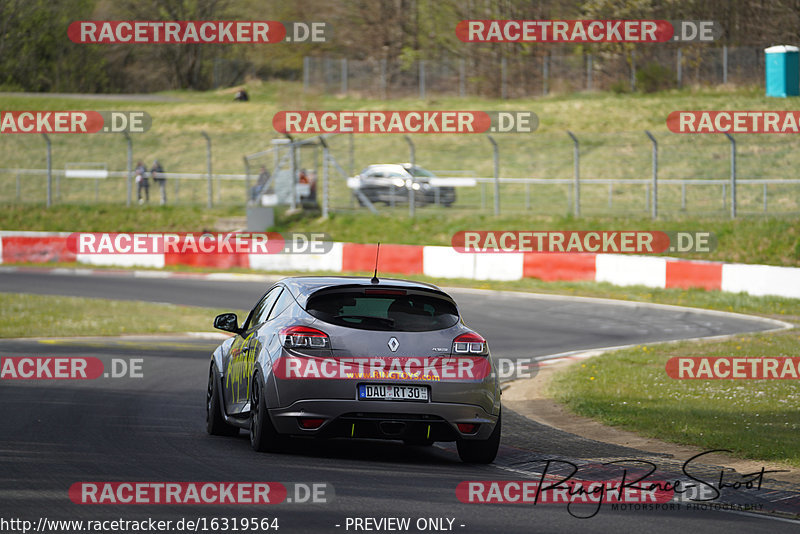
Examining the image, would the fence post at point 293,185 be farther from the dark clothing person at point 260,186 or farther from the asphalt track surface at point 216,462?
Result: the asphalt track surface at point 216,462

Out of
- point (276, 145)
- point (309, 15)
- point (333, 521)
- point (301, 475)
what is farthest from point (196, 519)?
point (309, 15)

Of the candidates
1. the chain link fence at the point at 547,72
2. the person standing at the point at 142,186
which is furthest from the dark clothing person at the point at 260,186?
the chain link fence at the point at 547,72

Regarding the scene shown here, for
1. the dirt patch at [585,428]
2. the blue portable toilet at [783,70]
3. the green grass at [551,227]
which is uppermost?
the blue portable toilet at [783,70]

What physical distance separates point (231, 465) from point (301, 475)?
24.8 inches

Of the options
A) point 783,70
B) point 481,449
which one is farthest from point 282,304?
point 783,70

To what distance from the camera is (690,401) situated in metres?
13.0

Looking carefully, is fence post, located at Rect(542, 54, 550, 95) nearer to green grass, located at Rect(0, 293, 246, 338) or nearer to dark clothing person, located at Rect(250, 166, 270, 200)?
dark clothing person, located at Rect(250, 166, 270, 200)

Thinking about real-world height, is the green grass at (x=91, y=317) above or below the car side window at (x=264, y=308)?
below

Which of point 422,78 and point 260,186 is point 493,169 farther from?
point 422,78

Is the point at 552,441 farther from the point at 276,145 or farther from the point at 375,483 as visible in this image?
the point at 276,145

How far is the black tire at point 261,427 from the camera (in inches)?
353

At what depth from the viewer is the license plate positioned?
28.4ft

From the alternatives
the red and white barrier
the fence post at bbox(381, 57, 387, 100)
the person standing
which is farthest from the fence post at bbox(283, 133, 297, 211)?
the fence post at bbox(381, 57, 387, 100)

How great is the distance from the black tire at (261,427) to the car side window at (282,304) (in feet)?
1.93
